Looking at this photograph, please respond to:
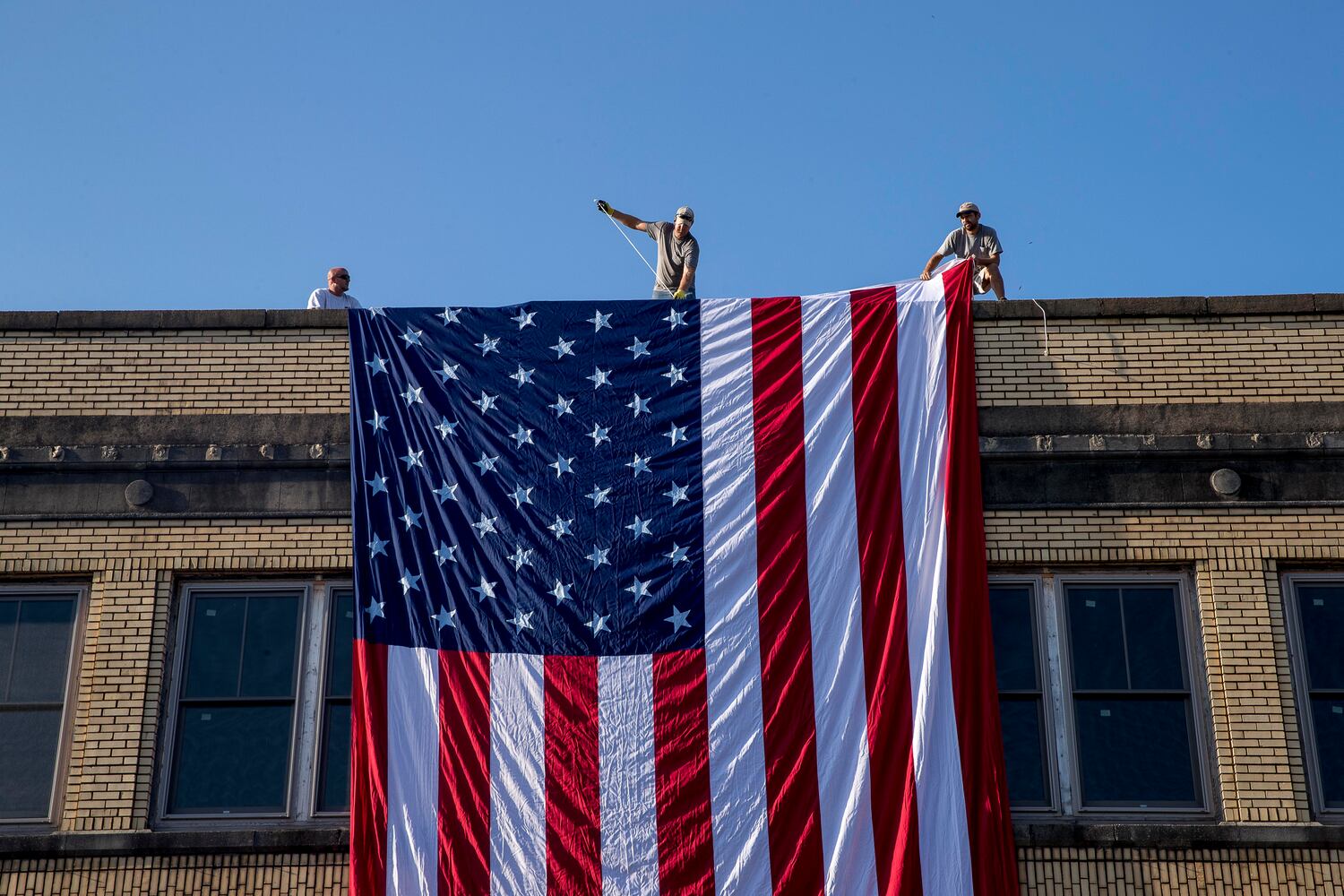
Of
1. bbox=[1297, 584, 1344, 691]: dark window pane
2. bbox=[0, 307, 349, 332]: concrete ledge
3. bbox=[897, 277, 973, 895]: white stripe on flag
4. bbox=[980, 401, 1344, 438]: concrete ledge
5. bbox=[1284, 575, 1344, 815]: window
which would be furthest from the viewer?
bbox=[0, 307, 349, 332]: concrete ledge

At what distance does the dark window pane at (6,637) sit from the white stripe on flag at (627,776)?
16.0 feet

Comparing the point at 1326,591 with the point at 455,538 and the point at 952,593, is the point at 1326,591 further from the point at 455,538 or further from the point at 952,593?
the point at 455,538

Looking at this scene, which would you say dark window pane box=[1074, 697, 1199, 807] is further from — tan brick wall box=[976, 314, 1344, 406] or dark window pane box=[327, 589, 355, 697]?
dark window pane box=[327, 589, 355, 697]

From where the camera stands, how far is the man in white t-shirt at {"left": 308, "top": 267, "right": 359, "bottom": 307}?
54.1 ft

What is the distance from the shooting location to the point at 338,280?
16766mm

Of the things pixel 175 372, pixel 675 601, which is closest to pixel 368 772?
pixel 675 601

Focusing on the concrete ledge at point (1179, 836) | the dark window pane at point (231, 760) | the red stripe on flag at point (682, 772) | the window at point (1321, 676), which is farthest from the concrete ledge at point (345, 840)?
the red stripe on flag at point (682, 772)

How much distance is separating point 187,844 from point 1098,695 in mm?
Answer: 7295

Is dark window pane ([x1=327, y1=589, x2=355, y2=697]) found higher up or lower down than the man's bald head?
lower down

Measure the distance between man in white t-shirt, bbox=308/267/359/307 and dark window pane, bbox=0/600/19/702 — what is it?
3.90 metres

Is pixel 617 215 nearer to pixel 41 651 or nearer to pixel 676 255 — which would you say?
pixel 676 255

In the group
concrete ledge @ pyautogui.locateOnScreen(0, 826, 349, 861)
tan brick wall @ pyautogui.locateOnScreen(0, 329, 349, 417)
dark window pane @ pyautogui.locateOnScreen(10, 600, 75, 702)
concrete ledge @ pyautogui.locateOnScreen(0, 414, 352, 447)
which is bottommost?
concrete ledge @ pyautogui.locateOnScreen(0, 826, 349, 861)

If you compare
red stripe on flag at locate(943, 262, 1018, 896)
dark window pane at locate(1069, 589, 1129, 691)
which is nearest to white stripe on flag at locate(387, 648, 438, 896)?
red stripe on flag at locate(943, 262, 1018, 896)

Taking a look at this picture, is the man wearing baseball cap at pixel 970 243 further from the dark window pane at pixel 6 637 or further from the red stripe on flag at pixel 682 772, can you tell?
the dark window pane at pixel 6 637
